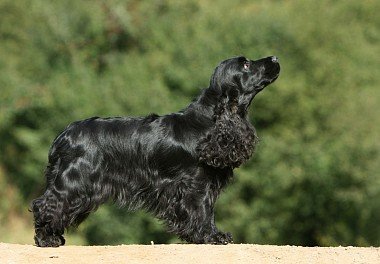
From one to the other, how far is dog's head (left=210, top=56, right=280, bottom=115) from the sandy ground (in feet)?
5.64

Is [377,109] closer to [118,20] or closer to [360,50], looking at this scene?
[360,50]

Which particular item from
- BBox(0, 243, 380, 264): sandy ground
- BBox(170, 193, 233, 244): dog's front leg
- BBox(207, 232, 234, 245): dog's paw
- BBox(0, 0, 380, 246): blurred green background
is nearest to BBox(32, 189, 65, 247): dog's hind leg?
BBox(0, 243, 380, 264): sandy ground

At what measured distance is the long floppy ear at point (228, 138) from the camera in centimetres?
1002

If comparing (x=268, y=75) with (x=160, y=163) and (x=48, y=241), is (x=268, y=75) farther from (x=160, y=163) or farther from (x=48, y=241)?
(x=48, y=241)

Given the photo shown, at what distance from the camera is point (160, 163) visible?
10.2 meters

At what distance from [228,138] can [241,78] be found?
0.71 metres

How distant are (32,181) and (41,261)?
20.8 m

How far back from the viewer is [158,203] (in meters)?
10.3

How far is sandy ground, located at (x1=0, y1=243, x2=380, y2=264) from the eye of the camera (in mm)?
8859

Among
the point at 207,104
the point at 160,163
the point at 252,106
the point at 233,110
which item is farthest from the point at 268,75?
the point at 252,106

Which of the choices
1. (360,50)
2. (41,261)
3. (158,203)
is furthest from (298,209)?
(41,261)

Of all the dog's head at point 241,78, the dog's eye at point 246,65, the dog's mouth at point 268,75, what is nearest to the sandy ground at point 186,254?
the dog's head at point 241,78

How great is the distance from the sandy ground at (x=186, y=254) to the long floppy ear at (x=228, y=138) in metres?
1.00

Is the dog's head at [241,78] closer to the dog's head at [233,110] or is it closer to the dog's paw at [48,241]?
the dog's head at [233,110]
